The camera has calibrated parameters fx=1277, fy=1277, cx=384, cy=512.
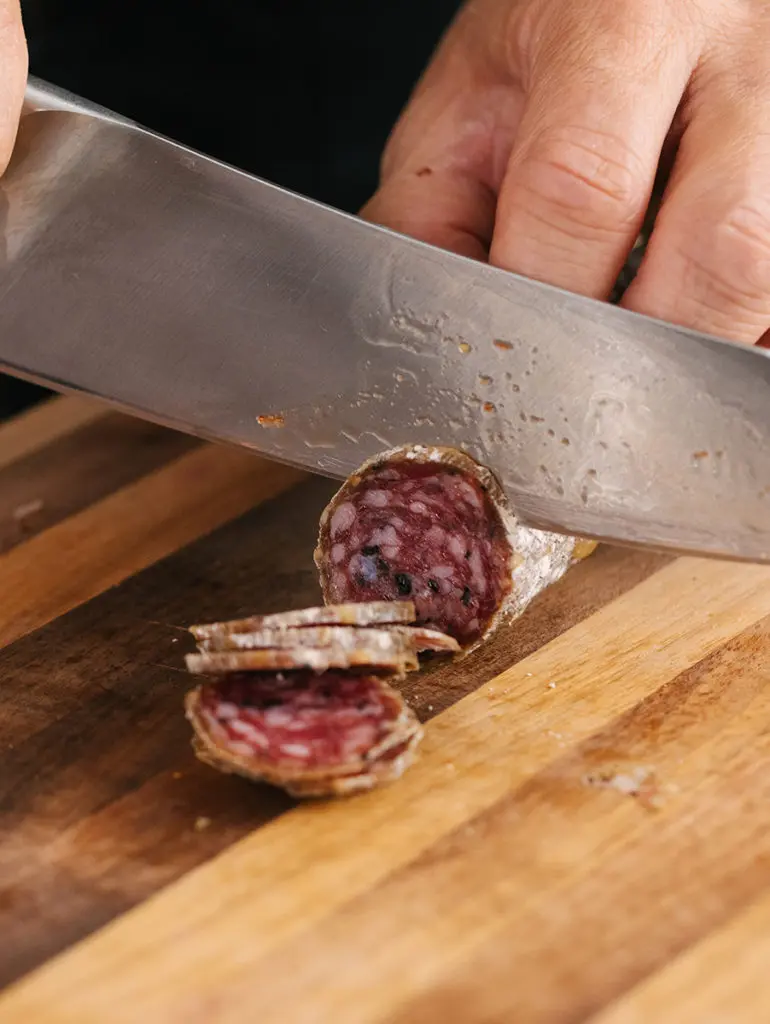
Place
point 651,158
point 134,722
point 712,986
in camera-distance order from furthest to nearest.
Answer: point 651,158 → point 134,722 → point 712,986

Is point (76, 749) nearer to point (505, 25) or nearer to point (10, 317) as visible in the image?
point (10, 317)

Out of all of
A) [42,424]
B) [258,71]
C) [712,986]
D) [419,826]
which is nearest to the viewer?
[712,986]

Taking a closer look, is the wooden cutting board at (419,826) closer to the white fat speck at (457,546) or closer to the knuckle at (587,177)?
the white fat speck at (457,546)

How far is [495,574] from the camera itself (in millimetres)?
2469

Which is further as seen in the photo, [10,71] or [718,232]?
[718,232]

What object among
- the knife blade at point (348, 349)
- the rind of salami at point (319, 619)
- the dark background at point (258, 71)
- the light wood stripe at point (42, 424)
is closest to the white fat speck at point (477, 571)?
the knife blade at point (348, 349)

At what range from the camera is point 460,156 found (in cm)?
306

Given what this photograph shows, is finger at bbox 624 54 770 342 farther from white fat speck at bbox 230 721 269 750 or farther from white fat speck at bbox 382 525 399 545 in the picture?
white fat speck at bbox 230 721 269 750

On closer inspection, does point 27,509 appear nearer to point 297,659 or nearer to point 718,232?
point 297,659

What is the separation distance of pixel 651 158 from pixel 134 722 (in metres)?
1.46

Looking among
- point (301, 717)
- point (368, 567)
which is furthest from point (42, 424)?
point (301, 717)

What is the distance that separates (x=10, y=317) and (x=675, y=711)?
4.80ft

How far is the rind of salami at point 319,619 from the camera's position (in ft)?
7.23

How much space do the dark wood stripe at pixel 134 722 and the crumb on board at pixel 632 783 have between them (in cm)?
35
